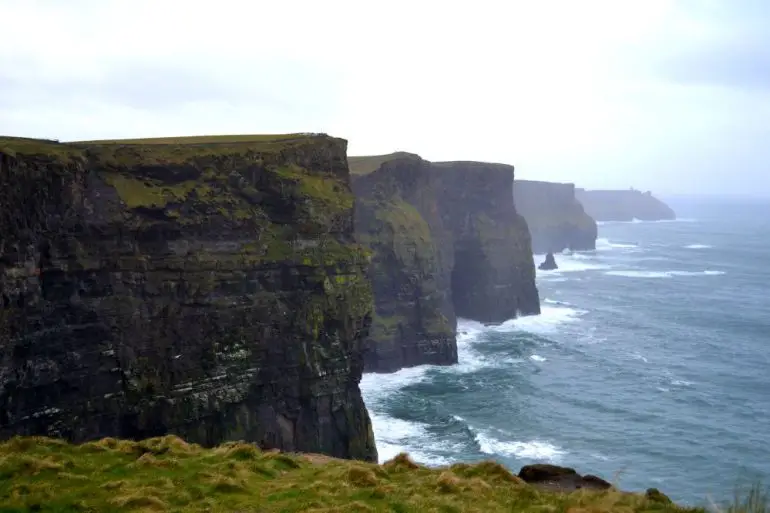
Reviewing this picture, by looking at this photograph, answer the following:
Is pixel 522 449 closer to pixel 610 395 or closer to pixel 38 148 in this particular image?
pixel 610 395

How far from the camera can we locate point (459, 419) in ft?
192

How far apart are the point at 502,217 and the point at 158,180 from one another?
219 feet

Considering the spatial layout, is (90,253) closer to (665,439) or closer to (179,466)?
(179,466)

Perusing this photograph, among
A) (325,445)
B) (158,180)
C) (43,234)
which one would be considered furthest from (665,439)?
(43,234)

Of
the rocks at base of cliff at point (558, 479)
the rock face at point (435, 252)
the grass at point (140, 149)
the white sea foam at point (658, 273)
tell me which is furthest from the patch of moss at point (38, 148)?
the white sea foam at point (658, 273)

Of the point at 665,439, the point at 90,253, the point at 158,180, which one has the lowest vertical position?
the point at 665,439

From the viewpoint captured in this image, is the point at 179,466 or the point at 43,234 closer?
the point at 179,466

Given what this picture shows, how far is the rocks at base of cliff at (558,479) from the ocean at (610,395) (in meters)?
10.9

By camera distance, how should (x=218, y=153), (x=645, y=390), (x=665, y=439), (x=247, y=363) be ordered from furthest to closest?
(x=645, y=390) < (x=665, y=439) < (x=218, y=153) < (x=247, y=363)

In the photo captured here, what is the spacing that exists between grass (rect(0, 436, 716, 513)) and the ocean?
48.4 ft

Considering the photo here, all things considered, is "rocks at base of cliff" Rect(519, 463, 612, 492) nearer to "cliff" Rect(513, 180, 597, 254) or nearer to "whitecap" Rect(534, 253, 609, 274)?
"whitecap" Rect(534, 253, 609, 274)

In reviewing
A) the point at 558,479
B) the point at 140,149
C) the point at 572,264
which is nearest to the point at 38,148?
the point at 140,149

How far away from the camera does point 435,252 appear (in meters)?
83.9

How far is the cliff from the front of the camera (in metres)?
178
